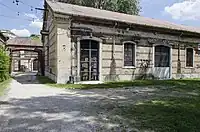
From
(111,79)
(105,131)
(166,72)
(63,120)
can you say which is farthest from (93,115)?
(166,72)

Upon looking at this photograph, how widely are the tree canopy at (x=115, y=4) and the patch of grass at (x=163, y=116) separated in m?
25.3

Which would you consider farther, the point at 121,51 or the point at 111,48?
the point at 121,51

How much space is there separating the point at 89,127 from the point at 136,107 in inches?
89.4

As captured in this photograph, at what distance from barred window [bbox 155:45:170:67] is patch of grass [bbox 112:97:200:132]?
10640 mm

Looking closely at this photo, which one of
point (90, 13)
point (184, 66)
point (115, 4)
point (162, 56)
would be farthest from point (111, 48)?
point (115, 4)

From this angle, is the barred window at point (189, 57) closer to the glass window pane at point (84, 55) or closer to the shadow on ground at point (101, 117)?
the glass window pane at point (84, 55)

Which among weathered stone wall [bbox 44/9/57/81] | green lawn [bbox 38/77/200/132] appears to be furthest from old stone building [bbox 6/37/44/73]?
green lawn [bbox 38/77/200/132]

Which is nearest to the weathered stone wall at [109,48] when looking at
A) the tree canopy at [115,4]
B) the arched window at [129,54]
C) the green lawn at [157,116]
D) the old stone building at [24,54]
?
the arched window at [129,54]

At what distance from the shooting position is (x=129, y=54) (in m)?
15.9

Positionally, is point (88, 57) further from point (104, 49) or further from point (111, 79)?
point (111, 79)

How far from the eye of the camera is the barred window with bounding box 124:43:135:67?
51.7 feet

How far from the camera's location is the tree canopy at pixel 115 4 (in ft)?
99.7

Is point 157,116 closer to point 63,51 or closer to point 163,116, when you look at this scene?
point 163,116

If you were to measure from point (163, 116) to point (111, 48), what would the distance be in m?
9.78
